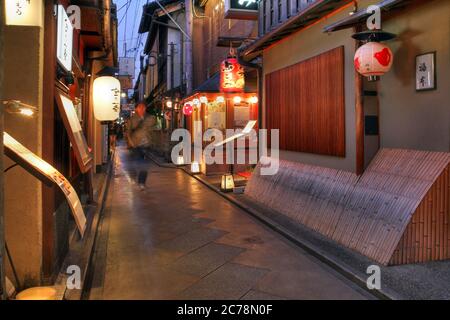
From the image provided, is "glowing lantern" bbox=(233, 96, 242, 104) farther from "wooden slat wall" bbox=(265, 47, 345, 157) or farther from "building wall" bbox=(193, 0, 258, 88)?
"wooden slat wall" bbox=(265, 47, 345, 157)

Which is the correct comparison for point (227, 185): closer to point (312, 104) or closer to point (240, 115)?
point (312, 104)

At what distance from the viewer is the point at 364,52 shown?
746cm

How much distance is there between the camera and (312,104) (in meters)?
10.7

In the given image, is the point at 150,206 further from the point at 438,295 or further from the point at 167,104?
the point at 167,104

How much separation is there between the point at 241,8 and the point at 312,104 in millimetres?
5809

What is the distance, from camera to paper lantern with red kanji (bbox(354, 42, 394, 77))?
24.3ft

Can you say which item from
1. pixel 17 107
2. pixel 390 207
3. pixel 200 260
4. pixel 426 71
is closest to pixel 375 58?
pixel 426 71

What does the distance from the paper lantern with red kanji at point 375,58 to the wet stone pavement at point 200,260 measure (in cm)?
395

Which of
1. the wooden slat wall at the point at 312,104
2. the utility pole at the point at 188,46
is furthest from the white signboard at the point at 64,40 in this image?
the utility pole at the point at 188,46

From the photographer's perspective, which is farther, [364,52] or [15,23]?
[364,52]

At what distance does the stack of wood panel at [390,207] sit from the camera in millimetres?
7035

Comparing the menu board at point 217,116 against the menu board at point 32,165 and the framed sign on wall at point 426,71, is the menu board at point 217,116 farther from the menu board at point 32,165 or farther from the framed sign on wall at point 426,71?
the menu board at point 32,165

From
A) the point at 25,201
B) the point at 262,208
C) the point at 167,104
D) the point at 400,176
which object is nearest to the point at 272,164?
the point at 262,208

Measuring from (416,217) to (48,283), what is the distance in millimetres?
6403
